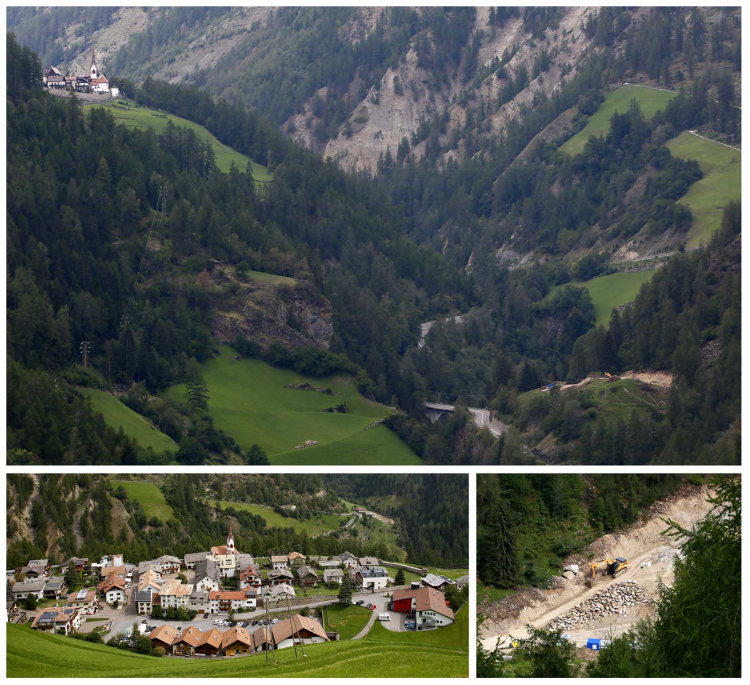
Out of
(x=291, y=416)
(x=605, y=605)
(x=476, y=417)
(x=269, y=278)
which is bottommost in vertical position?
(x=476, y=417)

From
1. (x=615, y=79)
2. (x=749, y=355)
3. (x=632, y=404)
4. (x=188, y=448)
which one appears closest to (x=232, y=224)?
(x=188, y=448)

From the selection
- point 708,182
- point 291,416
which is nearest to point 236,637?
point 291,416

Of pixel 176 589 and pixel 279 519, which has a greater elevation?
pixel 279 519

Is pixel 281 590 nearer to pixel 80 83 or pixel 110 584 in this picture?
pixel 110 584

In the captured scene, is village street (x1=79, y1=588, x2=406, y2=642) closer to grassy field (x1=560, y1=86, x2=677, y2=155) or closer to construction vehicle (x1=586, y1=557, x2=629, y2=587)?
construction vehicle (x1=586, y1=557, x2=629, y2=587)

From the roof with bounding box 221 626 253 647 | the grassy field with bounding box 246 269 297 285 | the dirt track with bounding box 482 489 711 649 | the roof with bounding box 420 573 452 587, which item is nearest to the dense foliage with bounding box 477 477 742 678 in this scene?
the dirt track with bounding box 482 489 711 649

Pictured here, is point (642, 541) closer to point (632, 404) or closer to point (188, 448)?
point (188, 448)
